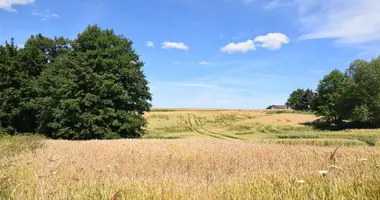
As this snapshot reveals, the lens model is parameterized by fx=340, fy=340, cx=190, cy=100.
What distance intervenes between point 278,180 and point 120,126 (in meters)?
34.5

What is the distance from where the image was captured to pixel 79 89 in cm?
3816

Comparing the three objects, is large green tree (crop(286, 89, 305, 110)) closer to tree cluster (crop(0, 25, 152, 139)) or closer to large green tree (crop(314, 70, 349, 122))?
large green tree (crop(314, 70, 349, 122))

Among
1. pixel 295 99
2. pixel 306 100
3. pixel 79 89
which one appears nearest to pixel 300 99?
pixel 306 100

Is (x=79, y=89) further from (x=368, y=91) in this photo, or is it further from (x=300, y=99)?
(x=300, y=99)

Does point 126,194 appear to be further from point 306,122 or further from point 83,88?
point 306,122

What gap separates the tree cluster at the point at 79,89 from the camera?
3706 centimetres

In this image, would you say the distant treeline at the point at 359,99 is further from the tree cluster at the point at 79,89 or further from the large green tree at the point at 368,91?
the tree cluster at the point at 79,89

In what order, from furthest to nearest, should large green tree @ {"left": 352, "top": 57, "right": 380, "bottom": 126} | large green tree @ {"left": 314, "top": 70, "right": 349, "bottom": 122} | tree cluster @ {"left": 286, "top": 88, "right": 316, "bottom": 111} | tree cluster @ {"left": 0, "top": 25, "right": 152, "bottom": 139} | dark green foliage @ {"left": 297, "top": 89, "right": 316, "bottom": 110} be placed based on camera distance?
tree cluster @ {"left": 286, "top": 88, "right": 316, "bottom": 111}, dark green foliage @ {"left": 297, "top": 89, "right": 316, "bottom": 110}, large green tree @ {"left": 314, "top": 70, "right": 349, "bottom": 122}, large green tree @ {"left": 352, "top": 57, "right": 380, "bottom": 126}, tree cluster @ {"left": 0, "top": 25, "right": 152, "bottom": 139}

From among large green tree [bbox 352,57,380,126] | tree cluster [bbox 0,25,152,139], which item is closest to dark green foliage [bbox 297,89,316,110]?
large green tree [bbox 352,57,380,126]

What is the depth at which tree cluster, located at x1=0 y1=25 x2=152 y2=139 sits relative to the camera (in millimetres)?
37062

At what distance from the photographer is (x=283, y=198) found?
3891 mm

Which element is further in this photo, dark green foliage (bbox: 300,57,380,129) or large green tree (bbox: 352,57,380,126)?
dark green foliage (bbox: 300,57,380,129)

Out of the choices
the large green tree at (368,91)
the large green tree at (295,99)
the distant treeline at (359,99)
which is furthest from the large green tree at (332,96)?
the large green tree at (295,99)

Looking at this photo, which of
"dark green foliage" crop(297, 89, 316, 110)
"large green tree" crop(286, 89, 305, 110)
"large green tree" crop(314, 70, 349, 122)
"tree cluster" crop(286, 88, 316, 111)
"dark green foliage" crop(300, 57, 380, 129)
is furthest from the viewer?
"large green tree" crop(286, 89, 305, 110)
